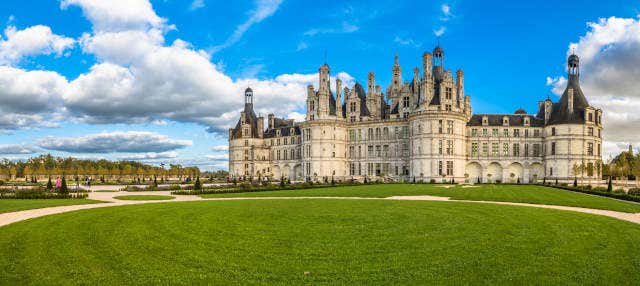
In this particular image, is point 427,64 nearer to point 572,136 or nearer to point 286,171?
point 572,136

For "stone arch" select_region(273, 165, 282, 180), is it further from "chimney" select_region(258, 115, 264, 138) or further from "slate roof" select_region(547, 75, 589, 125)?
"slate roof" select_region(547, 75, 589, 125)

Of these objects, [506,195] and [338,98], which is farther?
[338,98]

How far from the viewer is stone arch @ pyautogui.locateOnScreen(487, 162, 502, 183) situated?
214ft

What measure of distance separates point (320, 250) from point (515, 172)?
6253 cm

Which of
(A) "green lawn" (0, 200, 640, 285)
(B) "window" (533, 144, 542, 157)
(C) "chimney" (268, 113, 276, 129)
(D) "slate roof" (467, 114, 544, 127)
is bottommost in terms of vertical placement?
(A) "green lawn" (0, 200, 640, 285)

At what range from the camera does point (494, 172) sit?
216 ft

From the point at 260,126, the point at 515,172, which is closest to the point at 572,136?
the point at 515,172

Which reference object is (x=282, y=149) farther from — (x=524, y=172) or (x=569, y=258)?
(x=569, y=258)

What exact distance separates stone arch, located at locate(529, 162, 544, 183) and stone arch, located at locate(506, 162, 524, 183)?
4.08 feet

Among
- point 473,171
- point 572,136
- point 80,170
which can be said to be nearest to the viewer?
point 572,136

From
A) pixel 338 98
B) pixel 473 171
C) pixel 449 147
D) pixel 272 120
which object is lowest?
pixel 473 171

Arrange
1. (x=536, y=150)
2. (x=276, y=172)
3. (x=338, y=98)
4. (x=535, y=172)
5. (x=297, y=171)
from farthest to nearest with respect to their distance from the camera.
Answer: (x=276, y=172), (x=297, y=171), (x=338, y=98), (x=535, y=172), (x=536, y=150)

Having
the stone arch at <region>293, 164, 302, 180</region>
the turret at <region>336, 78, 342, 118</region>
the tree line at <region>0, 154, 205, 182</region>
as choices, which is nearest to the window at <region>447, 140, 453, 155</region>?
the turret at <region>336, 78, 342, 118</region>

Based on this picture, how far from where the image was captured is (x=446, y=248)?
A: 35.6ft
